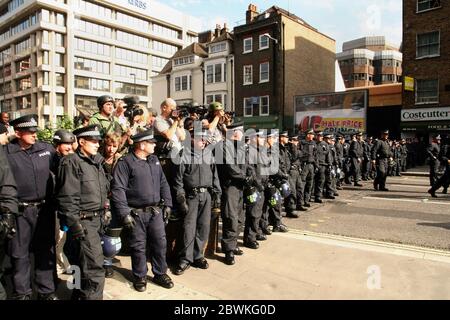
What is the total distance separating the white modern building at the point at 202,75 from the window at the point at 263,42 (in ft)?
11.9

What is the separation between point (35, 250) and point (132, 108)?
10.5 ft

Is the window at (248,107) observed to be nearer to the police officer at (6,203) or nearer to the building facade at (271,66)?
the building facade at (271,66)

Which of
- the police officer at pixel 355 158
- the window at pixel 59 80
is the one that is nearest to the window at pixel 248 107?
the police officer at pixel 355 158

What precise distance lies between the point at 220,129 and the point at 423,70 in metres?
21.0

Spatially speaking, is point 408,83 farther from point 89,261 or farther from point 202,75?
point 89,261

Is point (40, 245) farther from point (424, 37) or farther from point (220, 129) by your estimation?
point (424, 37)

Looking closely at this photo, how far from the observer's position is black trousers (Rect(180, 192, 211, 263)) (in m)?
5.05

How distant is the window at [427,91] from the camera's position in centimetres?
2178

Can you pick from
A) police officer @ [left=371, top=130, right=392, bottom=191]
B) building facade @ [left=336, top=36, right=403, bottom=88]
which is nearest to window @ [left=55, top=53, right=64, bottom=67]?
police officer @ [left=371, top=130, right=392, bottom=191]

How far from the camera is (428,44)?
72.6ft

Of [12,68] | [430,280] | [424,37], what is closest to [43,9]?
[12,68]

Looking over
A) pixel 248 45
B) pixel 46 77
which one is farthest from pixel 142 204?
pixel 46 77

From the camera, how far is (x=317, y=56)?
113 feet
